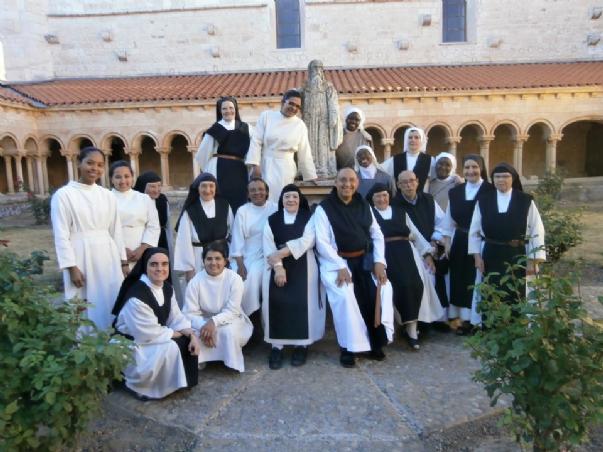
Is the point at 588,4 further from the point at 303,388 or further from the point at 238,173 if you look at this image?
the point at 303,388

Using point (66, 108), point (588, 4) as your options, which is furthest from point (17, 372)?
point (588, 4)

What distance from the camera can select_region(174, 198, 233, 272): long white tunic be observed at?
4.86 m

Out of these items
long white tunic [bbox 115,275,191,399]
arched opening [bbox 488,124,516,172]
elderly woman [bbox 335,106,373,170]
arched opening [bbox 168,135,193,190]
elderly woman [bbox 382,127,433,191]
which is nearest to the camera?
long white tunic [bbox 115,275,191,399]

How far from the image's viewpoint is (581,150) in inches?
747

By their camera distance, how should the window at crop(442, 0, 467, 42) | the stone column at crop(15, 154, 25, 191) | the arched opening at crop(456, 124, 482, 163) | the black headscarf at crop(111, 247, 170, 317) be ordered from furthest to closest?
the window at crop(442, 0, 467, 42)
the arched opening at crop(456, 124, 482, 163)
the stone column at crop(15, 154, 25, 191)
the black headscarf at crop(111, 247, 170, 317)

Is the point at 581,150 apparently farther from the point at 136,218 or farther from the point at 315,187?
the point at 136,218

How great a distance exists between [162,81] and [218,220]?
15014mm

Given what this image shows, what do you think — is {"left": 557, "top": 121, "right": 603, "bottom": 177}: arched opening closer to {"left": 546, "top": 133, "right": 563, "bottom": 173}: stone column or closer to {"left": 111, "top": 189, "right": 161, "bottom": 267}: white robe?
{"left": 546, "top": 133, "right": 563, "bottom": 173}: stone column

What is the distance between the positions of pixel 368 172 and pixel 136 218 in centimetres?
255

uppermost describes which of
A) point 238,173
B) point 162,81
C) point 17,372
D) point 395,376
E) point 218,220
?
point 162,81

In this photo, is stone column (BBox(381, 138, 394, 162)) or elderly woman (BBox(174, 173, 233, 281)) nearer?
elderly woman (BBox(174, 173, 233, 281))

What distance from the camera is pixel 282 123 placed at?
17.6ft

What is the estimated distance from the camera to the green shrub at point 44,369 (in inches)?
87.7

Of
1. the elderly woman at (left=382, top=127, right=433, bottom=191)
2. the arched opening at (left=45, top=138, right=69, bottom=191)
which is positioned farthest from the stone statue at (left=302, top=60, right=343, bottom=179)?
the arched opening at (left=45, top=138, right=69, bottom=191)
